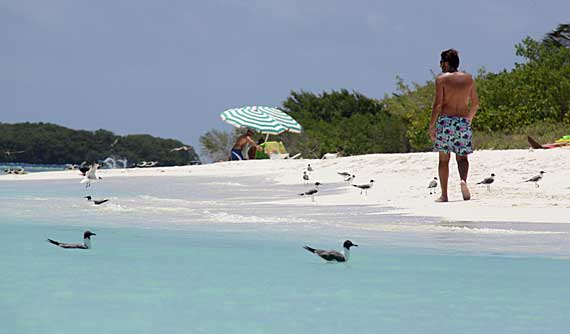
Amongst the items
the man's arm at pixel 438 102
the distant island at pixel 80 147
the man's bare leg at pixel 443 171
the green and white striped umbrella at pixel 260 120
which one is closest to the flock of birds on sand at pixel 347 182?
the man's bare leg at pixel 443 171

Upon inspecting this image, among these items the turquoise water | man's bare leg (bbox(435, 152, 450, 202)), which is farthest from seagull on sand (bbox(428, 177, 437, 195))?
the turquoise water

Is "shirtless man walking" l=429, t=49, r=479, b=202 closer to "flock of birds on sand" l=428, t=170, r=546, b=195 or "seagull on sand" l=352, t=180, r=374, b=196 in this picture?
"flock of birds on sand" l=428, t=170, r=546, b=195

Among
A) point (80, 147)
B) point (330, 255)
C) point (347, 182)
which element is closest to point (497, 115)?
point (347, 182)

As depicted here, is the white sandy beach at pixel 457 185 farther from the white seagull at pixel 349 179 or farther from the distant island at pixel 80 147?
the distant island at pixel 80 147

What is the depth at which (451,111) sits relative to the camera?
11.7m

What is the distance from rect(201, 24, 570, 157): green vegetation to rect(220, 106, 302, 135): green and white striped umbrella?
5.77 metres

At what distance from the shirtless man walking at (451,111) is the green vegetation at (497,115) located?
529 inches

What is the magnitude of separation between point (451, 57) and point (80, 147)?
52301mm

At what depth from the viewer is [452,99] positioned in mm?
11664

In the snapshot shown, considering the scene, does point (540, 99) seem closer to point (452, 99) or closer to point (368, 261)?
point (452, 99)

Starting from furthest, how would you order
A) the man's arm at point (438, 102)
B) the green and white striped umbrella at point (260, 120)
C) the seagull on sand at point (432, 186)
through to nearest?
1. the green and white striped umbrella at point (260, 120)
2. the seagull on sand at point (432, 186)
3. the man's arm at point (438, 102)

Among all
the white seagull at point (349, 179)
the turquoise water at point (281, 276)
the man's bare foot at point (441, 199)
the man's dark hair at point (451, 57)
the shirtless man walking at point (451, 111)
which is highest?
the man's dark hair at point (451, 57)

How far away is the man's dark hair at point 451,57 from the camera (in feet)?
38.4

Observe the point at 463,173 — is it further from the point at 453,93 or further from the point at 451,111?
the point at 453,93
